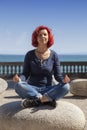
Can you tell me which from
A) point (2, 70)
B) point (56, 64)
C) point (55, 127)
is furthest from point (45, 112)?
point (2, 70)

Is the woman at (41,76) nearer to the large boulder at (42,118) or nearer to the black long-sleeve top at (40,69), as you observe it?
the black long-sleeve top at (40,69)

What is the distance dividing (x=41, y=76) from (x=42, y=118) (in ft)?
2.43

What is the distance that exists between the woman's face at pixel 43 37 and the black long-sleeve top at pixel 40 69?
217 millimetres

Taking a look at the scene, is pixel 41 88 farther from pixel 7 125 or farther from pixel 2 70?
pixel 2 70

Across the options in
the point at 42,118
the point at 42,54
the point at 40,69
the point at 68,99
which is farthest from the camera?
the point at 68,99

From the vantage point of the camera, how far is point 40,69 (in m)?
6.27

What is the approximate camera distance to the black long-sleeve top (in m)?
6.28

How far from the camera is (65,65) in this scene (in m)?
20.3

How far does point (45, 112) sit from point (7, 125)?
64 centimetres

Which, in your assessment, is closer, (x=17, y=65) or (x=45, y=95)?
(x=45, y=95)

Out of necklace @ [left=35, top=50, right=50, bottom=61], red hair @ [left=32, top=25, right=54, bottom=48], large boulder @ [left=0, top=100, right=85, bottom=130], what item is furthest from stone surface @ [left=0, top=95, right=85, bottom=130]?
red hair @ [left=32, top=25, right=54, bottom=48]

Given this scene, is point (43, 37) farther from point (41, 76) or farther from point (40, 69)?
point (41, 76)

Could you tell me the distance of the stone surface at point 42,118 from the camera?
5855mm

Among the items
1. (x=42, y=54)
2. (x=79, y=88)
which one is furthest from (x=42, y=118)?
(x=79, y=88)
